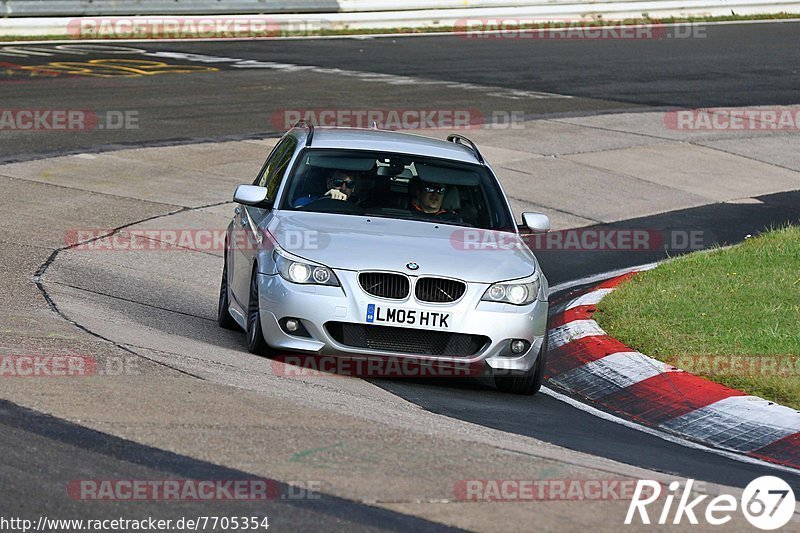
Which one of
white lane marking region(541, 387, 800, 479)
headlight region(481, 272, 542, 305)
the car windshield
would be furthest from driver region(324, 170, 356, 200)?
white lane marking region(541, 387, 800, 479)

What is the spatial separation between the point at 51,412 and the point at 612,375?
4251 mm

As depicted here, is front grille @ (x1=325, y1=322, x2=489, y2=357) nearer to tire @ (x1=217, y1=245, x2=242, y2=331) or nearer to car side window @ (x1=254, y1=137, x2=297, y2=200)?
car side window @ (x1=254, y1=137, x2=297, y2=200)

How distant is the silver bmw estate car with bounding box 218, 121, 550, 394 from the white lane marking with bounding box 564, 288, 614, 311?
1624 millimetres

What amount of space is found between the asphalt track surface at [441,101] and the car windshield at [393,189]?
1.30 metres

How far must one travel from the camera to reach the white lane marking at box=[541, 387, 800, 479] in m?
7.64

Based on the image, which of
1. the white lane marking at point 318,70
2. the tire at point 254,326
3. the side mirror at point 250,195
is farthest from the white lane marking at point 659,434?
the white lane marking at point 318,70

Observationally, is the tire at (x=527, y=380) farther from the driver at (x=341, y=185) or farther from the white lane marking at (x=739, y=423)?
the driver at (x=341, y=185)

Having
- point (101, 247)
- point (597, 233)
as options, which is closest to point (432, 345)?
point (101, 247)

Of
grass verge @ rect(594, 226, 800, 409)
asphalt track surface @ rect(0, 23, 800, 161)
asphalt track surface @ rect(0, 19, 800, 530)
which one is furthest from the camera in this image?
asphalt track surface @ rect(0, 23, 800, 161)

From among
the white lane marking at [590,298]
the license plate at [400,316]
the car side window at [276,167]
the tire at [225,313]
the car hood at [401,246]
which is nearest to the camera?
the license plate at [400,316]

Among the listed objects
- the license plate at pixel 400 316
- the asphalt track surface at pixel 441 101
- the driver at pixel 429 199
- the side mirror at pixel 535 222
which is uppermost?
the driver at pixel 429 199

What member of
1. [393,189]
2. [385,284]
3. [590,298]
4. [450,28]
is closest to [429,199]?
[393,189]

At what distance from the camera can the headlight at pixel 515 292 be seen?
8.70 meters

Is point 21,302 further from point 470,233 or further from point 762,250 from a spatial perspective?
point 762,250
